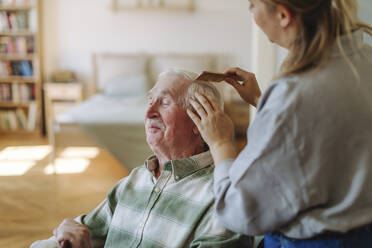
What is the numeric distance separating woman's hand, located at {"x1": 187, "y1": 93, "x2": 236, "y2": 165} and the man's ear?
0.97 ft

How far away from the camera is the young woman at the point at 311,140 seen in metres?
0.80

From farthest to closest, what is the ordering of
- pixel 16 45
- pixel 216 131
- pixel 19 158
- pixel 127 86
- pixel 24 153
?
pixel 16 45 < pixel 127 86 < pixel 24 153 < pixel 19 158 < pixel 216 131

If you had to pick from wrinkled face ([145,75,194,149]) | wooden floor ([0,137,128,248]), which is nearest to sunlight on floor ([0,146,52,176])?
wooden floor ([0,137,128,248])

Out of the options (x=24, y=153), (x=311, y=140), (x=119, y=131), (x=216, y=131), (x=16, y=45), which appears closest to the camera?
(x=311, y=140)

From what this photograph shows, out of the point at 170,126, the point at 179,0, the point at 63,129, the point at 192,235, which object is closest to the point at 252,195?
the point at 192,235

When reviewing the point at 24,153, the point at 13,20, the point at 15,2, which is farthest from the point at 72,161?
the point at 15,2

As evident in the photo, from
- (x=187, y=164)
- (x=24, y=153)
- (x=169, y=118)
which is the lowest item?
(x=24, y=153)

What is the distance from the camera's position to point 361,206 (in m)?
0.83

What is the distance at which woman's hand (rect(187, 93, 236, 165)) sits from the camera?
0.99m

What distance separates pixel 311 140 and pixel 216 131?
11.3 inches

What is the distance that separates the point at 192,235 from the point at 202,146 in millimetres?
346

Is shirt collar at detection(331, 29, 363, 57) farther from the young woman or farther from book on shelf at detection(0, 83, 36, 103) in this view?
book on shelf at detection(0, 83, 36, 103)

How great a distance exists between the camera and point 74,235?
4.41ft

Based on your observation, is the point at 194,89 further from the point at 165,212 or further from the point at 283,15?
the point at 283,15
